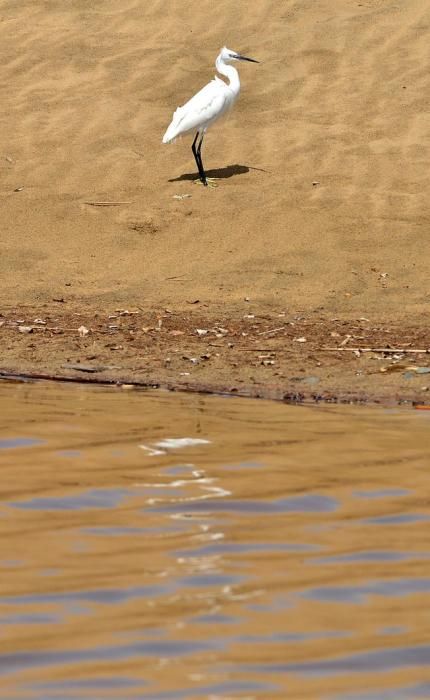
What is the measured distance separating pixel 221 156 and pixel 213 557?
10.3m

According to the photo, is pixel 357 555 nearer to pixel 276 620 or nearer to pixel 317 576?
pixel 317 576

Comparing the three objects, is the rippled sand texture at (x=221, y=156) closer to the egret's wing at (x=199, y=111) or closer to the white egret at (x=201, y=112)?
the white egret at (x=201, y=112)

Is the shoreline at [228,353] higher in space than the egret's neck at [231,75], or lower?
lower

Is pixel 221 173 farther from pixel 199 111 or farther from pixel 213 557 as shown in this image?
pixel 213 557

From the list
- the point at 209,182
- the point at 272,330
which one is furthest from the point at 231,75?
the point at 272,330

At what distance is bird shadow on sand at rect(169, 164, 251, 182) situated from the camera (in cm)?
1295

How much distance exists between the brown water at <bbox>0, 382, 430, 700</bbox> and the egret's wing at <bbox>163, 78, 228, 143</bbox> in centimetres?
714

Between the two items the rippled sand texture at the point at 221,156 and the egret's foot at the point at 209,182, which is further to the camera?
the egret's foot at the point at 209,182

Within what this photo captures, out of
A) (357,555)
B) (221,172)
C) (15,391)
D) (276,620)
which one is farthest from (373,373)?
(221,172)

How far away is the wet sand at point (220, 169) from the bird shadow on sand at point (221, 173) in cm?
3

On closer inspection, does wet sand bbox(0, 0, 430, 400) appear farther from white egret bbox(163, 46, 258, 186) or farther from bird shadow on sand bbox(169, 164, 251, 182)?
white egret bbox(163, 46, 258, 186)

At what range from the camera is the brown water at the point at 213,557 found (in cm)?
275

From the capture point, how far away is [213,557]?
363cm

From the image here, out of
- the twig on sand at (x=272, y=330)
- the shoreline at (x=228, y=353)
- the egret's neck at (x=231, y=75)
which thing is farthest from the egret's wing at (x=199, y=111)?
the twig on sand at (x=272, y=330)
